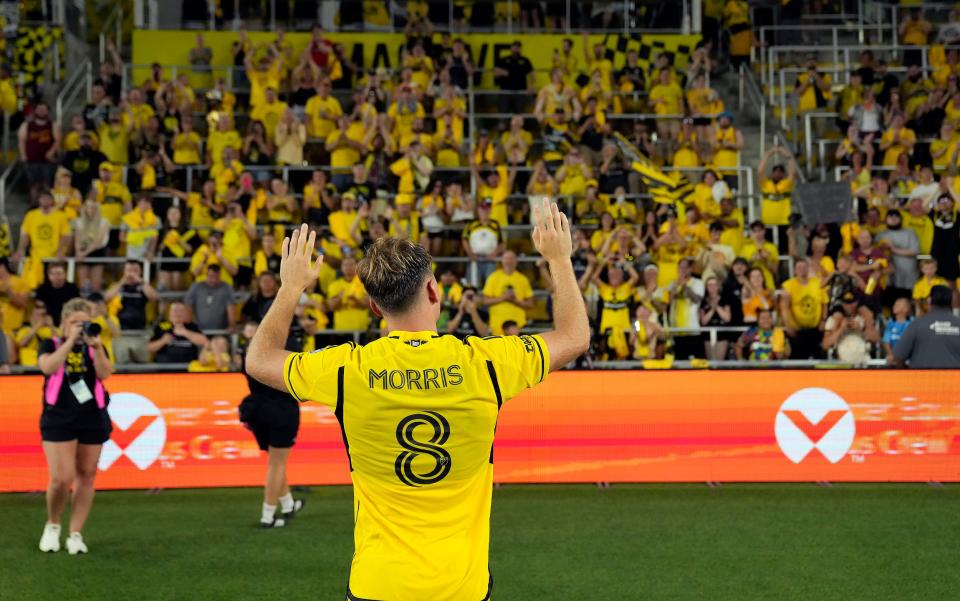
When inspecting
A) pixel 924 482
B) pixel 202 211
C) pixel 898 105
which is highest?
pixel 898 105

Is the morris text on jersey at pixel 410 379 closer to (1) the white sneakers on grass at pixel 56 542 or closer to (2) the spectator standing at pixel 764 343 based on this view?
(1) the white sneakers on grass at pixel 56 542

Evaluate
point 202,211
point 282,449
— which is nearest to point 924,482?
point 282,449

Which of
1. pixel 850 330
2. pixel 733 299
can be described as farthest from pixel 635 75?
pixel 850 330

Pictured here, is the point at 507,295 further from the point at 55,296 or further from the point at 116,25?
the point at 116,25

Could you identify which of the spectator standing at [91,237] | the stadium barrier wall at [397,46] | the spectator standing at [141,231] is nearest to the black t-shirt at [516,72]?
the stadium barrier wall at [397,46]

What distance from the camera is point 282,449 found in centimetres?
1019

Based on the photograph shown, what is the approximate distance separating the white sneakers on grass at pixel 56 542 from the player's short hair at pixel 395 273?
6.48 m

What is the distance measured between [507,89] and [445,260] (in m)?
5.32

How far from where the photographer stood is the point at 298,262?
3678 millimetres

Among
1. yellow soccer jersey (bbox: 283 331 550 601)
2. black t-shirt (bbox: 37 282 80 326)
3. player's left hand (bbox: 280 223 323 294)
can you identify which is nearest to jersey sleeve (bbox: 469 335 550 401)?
yellow soccer jersey (bbox: 283 331 550 601)

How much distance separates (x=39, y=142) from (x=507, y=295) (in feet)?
27.2

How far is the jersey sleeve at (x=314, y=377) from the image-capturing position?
12.0 feet

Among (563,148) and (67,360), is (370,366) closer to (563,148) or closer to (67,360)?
(67,360)

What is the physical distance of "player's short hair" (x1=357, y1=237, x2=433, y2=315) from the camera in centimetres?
356
